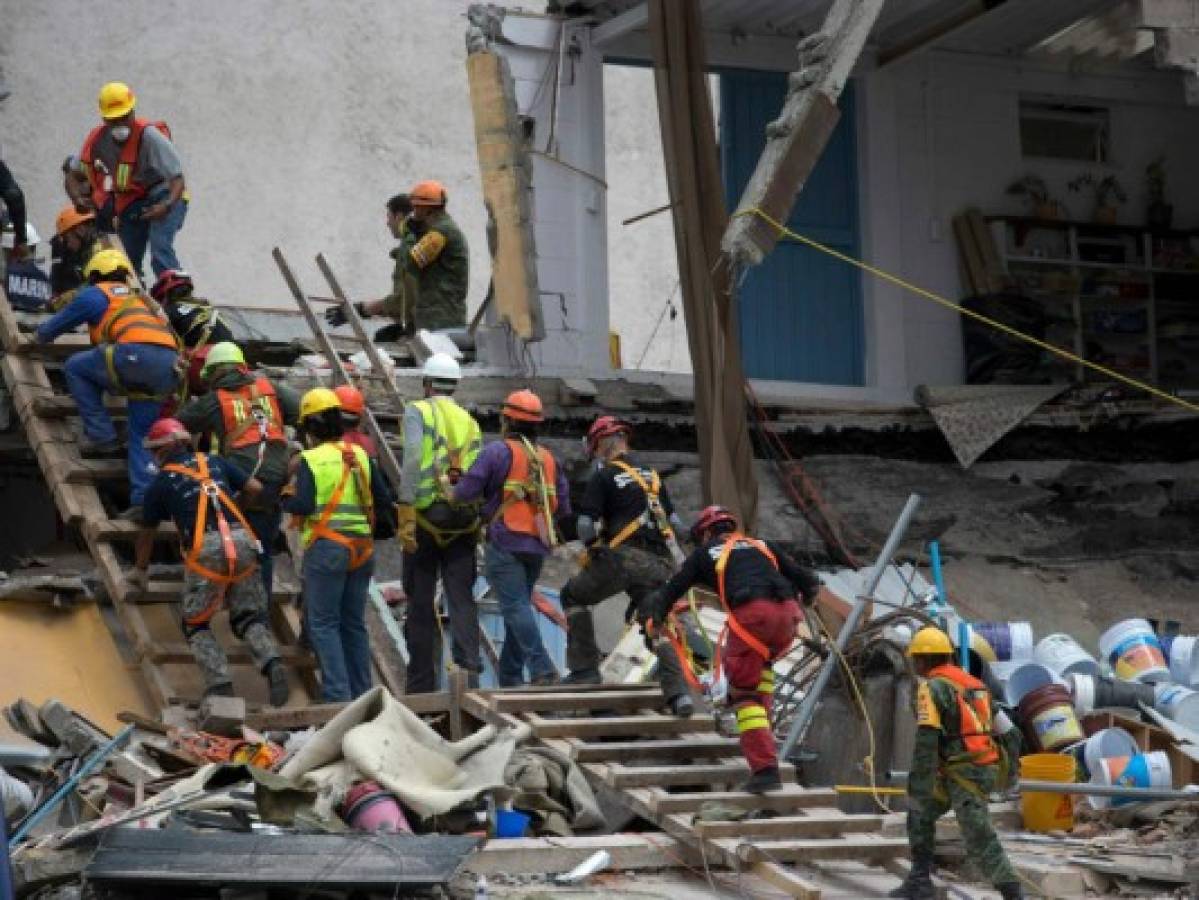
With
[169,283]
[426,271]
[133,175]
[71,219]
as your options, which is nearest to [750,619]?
[169,283]

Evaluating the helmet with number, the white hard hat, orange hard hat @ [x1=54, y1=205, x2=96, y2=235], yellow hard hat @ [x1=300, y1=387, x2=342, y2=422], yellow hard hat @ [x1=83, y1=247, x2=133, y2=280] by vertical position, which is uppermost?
orange hard hat @ [x1=54, y1=205, x2=96, y2=235]

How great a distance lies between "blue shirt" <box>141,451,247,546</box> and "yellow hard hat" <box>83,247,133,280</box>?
6.38 ft

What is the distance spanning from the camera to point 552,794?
1293 centimetres

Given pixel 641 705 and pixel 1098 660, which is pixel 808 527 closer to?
pixel 1098 660

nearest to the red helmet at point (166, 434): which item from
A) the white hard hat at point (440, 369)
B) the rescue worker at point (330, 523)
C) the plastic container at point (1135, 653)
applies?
the rescue worker at point (330, 523)

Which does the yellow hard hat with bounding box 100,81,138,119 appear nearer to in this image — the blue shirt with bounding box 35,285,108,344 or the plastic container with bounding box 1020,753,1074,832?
the blue shirt with bounding box 35,285,108,344

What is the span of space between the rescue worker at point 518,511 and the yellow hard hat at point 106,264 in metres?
3.00

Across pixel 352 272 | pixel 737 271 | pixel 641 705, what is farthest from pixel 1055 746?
pixel 352 272

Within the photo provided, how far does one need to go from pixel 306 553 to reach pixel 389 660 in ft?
5.24

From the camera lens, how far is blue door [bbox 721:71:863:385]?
2086 centimetres

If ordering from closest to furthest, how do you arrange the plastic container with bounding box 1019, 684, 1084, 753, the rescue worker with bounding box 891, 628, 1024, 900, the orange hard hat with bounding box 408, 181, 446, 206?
the rescue worker with bounding box 891, 628, 1024, 900 → the plastic container with bounding box 1019, 684, 1084, 753 → the orange hard hat with bounding box 408, 181, 446, 206

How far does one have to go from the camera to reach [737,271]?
56.1 ft

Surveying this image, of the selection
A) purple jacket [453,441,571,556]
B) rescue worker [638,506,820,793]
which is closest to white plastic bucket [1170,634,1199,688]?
rescue worker [638,506,820,793]

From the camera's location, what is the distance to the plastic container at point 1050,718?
1470 cm
